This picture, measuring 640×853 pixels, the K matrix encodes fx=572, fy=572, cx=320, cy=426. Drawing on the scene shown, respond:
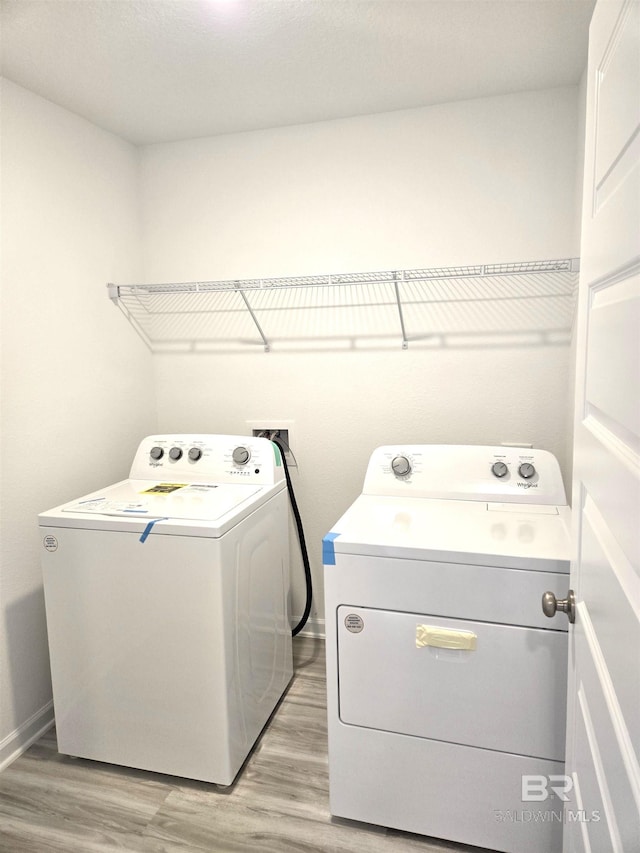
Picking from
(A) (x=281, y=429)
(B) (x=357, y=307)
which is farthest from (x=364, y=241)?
(A) (x=281, y=429)

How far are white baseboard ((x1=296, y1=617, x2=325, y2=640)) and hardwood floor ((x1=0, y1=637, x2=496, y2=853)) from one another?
63 centimetres

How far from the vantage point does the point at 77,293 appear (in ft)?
7.33

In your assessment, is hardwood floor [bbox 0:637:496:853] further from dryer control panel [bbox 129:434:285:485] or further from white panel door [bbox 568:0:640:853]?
dryer control panel [bbox 129:434:285:485]

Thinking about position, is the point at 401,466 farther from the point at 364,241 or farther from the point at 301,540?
the point at 364,241

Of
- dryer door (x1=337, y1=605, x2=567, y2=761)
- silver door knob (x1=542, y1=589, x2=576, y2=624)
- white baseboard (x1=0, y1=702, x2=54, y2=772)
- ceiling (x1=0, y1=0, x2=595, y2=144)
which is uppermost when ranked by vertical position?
ceiling (x1=0, y1=0, x2=595, y2=144)

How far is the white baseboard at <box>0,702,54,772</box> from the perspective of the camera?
1905mm

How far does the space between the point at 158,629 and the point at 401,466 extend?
97 centimetres

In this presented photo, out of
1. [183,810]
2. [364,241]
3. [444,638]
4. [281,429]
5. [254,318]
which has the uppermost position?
[364,241]

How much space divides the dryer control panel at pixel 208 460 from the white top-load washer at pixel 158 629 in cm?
21

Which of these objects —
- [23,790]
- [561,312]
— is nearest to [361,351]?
[561,312]

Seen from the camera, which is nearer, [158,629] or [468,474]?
[158,629]

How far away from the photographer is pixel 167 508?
1.87 metres

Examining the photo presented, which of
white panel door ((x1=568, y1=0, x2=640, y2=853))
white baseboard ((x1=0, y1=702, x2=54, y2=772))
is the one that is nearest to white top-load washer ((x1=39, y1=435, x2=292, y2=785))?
white baseboard ((x1=0, y1=702, x2=54, y2=772))

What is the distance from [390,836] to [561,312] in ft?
6.02
